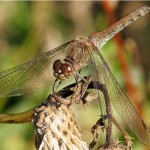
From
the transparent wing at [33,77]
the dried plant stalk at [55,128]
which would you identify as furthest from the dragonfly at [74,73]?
the dried plant stalk at [55,128]

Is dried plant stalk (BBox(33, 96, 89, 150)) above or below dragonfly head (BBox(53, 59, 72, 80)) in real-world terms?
below

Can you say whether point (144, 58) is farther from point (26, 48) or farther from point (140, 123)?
point (140, 123)

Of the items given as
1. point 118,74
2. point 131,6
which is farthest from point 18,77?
point 131,6

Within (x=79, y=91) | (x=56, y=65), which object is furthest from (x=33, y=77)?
(x=79, y=91)

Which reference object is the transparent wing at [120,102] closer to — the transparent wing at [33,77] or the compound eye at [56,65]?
the compound eye at [56,65]

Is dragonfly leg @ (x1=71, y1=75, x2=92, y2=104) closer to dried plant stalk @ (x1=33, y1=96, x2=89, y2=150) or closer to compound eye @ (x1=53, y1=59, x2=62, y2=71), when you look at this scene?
dried plant stalk @ (x1=33, y1=96, x2=89, y2=150)

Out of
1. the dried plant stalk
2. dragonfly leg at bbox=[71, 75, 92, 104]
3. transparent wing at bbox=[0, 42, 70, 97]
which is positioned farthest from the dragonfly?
the dried plant stalk

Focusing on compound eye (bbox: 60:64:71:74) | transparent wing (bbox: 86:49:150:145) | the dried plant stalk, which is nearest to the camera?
the dried plant stalk
